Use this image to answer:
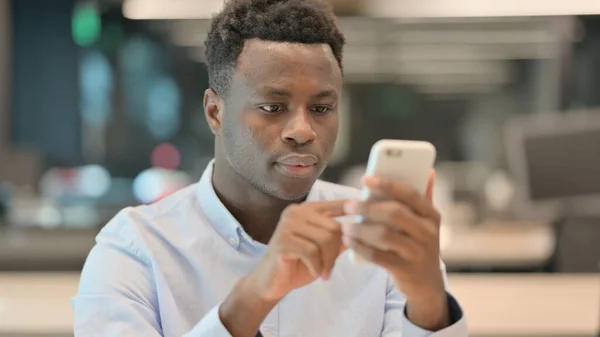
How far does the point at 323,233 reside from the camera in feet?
2.99

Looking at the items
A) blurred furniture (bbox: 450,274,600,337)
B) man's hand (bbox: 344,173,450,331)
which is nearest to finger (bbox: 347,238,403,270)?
man's hand (bbox: 344,173,450,331)

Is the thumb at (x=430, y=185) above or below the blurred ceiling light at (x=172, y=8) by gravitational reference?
above

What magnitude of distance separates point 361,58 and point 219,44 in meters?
6.52

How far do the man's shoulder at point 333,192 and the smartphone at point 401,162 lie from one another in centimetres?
46

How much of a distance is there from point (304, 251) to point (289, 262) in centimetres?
4

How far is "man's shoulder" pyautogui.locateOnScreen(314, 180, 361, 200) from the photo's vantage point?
136cm

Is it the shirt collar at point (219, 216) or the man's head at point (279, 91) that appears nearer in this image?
the man's head at point (279, 91)

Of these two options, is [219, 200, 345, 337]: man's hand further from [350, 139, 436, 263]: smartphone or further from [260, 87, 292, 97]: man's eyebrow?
[260, 87, 292, 97]: man's eyebrow

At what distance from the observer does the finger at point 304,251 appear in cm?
91

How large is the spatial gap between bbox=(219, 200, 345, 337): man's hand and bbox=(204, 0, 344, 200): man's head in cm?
16

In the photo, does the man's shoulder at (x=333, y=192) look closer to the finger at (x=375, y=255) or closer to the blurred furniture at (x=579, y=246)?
the finger at (x=375, y=255)

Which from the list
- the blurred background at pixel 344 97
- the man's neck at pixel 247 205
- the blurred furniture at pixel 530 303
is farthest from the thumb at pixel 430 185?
the blurred background at pixel 344 97

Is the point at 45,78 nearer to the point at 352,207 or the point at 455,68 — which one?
the point at 455,68

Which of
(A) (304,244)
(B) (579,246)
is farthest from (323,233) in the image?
(B) (579,246)
